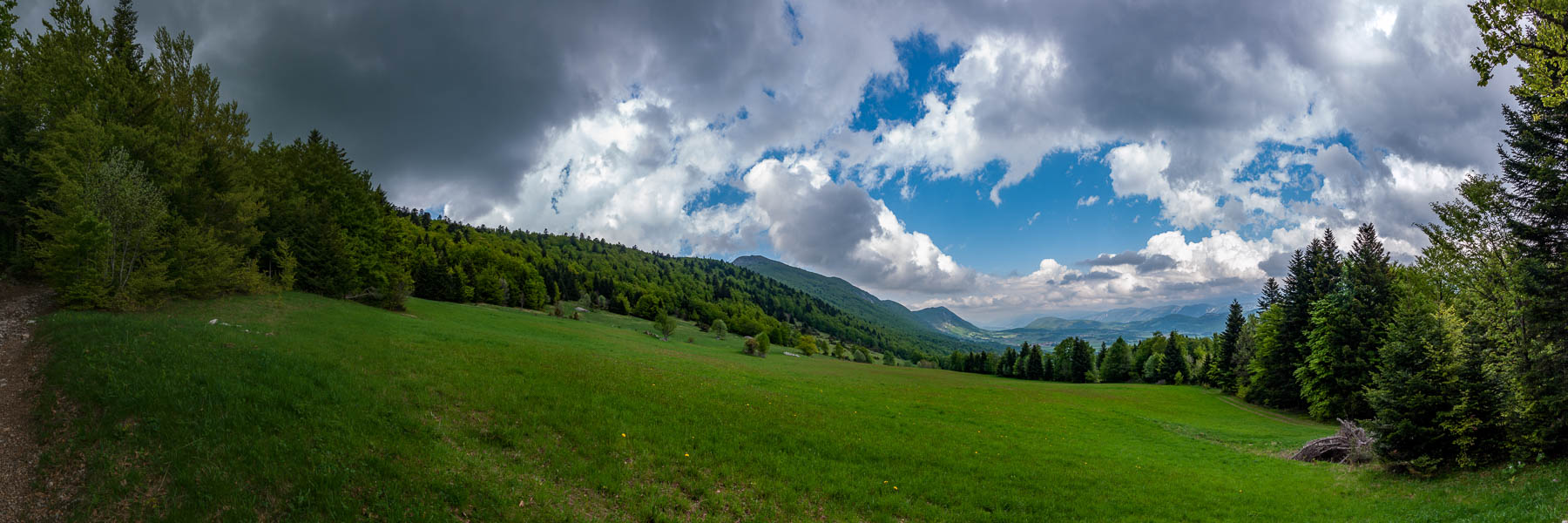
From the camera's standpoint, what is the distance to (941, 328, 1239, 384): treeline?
255ft

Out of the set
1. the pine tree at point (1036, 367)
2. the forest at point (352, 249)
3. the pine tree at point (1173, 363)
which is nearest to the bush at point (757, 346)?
the forest at point (352, 249)

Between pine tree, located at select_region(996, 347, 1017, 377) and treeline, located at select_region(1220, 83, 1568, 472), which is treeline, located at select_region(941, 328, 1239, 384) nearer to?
pine tree, located at select_region(996, 347, 1017, 377)

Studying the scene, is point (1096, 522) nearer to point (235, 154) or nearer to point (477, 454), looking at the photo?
point (477, 454)

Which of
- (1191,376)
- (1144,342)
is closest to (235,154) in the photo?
(1191,376)

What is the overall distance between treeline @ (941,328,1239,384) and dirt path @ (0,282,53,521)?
89769mm

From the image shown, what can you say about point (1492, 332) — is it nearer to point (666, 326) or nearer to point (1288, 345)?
point (1288, 345)

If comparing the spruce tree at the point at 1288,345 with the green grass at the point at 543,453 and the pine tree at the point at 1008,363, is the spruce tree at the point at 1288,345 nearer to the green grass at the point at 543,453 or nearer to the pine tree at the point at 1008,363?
the green grass at the point at 543,453

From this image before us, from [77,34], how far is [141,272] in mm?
17440

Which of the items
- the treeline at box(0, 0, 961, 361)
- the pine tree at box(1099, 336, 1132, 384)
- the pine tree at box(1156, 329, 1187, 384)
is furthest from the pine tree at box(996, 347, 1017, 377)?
the treeline at box(0, 0, 961, 361)

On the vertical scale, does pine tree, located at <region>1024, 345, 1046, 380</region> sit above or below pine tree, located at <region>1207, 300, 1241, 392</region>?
below

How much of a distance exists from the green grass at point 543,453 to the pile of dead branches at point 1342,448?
145 cm

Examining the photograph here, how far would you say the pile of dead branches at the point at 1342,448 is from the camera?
19.5 metres

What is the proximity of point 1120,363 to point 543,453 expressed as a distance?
102 metres

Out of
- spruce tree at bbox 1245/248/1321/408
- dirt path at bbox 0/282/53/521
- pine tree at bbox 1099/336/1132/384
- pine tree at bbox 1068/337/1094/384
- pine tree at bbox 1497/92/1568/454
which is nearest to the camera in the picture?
dirt path at bbox 0/282/53/521
